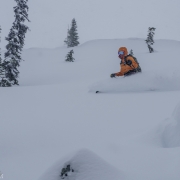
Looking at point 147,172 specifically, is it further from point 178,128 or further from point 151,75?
point 151,75

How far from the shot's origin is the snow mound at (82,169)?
2066mm

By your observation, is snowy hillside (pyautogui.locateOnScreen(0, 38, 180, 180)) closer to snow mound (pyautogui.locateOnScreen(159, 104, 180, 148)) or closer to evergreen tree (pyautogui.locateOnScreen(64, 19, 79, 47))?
snow mound (pyautogui.locateOnScreen(159, 104, 180, 148))

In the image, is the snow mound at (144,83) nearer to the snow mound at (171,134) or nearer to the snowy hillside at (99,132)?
the snowy hillside at (99,132)

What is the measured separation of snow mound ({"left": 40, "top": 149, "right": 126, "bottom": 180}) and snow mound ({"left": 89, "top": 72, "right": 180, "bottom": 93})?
539 centimetres

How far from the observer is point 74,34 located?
4278cm

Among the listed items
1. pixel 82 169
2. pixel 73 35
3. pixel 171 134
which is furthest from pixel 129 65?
pixel 73 35

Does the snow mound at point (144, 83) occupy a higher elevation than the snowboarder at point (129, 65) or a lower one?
lower

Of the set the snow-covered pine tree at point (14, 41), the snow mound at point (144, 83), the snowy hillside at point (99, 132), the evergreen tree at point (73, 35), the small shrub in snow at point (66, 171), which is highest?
the evergreen tree at point (73, 35)

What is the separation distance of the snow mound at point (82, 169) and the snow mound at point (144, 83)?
5.39 meters

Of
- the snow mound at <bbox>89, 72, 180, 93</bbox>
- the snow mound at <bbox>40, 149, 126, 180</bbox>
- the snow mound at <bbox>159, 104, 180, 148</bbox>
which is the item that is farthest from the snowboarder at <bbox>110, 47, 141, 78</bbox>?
the snow mound at <bbox>40, 149, 126, 180</bbox>

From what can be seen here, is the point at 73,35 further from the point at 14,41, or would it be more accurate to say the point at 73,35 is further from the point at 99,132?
the point at 99,132

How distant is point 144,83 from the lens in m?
7.25

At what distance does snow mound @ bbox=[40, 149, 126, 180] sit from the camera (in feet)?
6.78

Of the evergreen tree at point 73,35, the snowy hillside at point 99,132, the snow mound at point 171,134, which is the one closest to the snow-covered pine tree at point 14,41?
the snowy hillside at point 99,132
